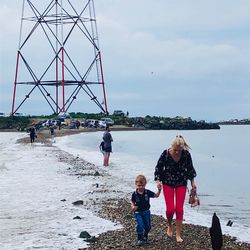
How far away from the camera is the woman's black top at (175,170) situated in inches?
336

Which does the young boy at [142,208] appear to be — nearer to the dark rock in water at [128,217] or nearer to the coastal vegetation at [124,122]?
the dark rock in water at [128,217]

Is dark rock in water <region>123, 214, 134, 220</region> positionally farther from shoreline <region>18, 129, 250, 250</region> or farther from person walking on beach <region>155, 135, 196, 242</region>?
person walking on beach <region>155, 135, 196, 242</region>

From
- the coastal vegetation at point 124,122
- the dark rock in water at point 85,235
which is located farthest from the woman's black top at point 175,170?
the coastal vegetation at point 124,122

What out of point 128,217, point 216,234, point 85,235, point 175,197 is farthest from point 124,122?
point 216,234

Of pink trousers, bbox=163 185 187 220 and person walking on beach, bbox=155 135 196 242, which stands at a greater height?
person walking on beach, bbox=155 135 196 242

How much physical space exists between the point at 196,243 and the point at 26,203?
5.58 m

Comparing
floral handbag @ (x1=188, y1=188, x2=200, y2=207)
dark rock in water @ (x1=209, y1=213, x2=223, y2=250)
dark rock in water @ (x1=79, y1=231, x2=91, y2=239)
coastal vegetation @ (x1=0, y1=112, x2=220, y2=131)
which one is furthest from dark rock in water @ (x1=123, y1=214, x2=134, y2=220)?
coastal vegetation @ (x1=0, y1=112, x2=220, y2=131)

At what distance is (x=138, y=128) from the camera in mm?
101500

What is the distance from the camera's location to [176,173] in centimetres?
858

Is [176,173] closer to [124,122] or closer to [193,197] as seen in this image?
[193,197]

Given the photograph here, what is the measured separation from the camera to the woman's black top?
28.0 feet

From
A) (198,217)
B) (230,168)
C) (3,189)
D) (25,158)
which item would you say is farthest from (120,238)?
(230,168)

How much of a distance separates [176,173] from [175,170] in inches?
2.1

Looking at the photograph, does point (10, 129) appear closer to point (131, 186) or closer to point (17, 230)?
point (131, 186)
